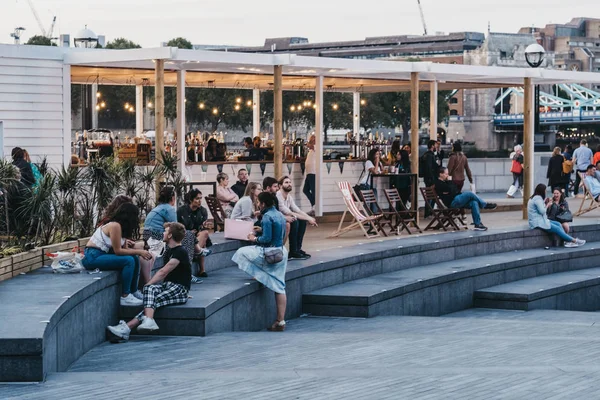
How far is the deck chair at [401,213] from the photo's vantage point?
17266 mm

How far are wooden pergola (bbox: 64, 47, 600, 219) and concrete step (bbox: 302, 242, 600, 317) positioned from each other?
10.2 feet

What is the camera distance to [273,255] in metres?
11.4

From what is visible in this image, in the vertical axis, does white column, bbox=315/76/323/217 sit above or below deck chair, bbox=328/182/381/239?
above

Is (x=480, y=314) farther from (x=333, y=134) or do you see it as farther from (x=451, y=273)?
(x=333, y=134)

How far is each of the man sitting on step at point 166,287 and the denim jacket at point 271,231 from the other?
47.9 inches

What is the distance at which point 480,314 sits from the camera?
1422 centimetres

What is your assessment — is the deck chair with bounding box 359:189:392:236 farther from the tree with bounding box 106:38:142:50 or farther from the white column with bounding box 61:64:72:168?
the tree with bounding box 106:38:142:50

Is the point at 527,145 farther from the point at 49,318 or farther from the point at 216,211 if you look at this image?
the point at 49,318

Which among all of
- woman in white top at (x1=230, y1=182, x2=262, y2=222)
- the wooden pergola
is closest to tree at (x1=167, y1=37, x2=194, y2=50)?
the wooden pergola

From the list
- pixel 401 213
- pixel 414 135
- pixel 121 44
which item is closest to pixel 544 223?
pixel 401 213

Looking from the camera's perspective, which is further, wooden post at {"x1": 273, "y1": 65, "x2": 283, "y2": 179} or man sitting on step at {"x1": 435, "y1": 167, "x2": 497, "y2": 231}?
man sitting on step at {"x1": 435, "y1": 167, "x2": 497, "y2": 231}

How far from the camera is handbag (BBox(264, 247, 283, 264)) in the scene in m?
11.4

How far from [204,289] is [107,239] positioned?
4.52ft

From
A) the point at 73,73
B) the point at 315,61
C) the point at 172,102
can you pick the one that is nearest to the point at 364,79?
the point at 315,61
